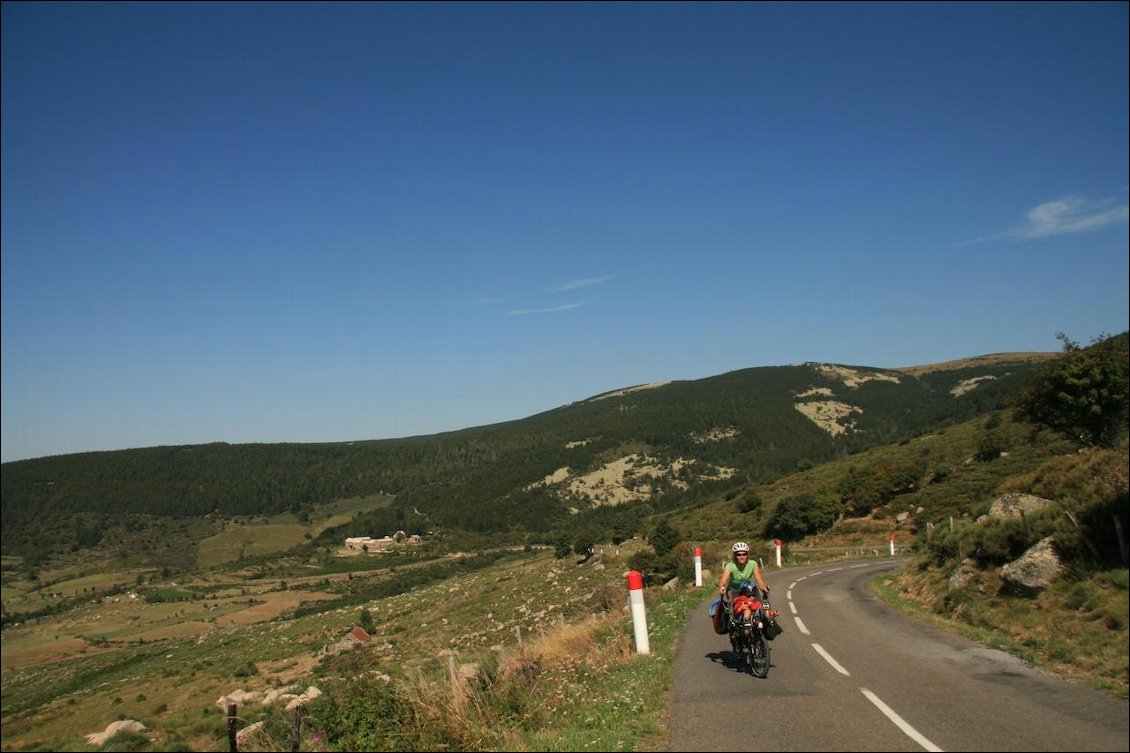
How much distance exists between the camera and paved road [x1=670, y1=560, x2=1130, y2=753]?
587 centimetres

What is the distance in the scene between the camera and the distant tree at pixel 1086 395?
96.3 ft

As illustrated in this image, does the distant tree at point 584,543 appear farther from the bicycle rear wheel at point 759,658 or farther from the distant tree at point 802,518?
the bicycle rear wheel at point 759,658

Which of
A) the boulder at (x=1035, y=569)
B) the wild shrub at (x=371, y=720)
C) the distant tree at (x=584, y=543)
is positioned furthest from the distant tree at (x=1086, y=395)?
the distant tree at (x=584, y=543)

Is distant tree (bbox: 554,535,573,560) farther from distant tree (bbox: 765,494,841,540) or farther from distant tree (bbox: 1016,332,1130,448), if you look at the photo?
distant tree (bbox: 1016,332,1130,448)

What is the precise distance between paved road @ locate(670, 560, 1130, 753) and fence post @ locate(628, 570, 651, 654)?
0.63 metres

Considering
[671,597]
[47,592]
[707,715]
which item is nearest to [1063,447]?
[671,597]

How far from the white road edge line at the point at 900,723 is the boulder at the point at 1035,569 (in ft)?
17.8

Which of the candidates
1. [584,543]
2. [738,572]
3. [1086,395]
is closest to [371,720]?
[738,572]

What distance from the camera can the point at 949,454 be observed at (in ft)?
192

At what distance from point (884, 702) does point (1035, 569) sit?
237 inches

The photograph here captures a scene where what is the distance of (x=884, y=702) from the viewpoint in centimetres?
714

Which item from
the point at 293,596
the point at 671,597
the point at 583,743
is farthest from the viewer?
the point at 293,596

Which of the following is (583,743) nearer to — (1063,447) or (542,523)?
(1063,447)

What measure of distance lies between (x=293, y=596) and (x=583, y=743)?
117516mm
